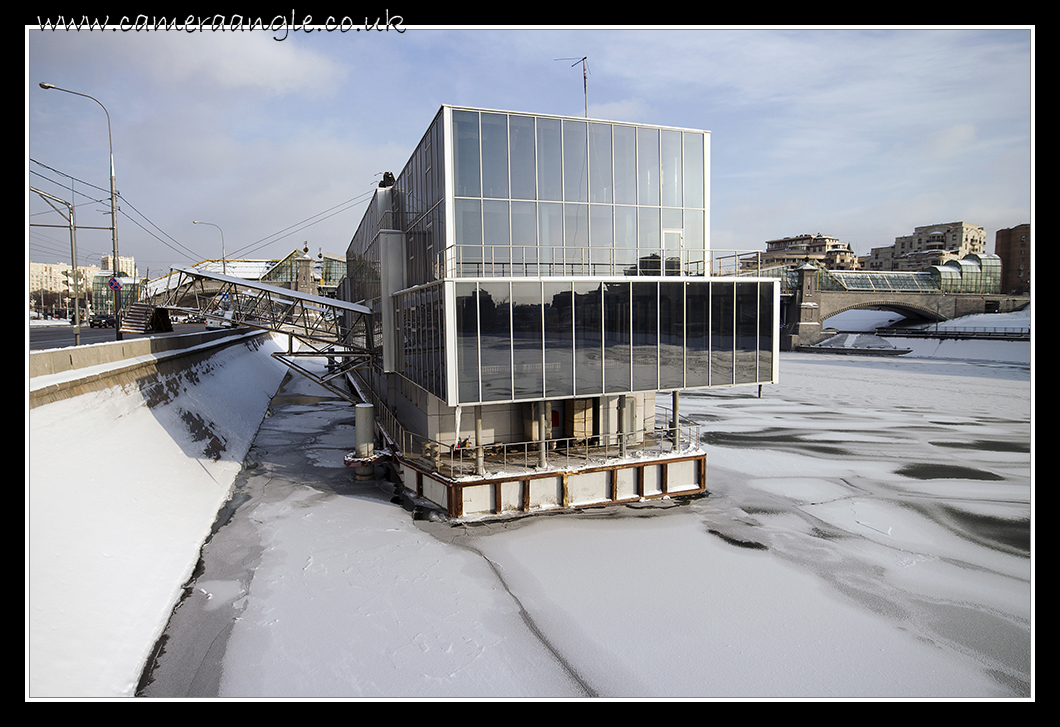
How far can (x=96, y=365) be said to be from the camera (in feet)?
77.7

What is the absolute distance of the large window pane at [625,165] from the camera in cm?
2273

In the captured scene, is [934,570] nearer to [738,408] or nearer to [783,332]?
[738,408]

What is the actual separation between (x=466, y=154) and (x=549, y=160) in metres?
3.15

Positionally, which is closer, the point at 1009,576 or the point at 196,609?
the point at 196,609

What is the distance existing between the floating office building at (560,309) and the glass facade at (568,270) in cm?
5

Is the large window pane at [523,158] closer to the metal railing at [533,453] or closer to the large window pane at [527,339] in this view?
the large window pane at [527,339]

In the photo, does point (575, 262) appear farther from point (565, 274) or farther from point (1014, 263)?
point (1014, 263)

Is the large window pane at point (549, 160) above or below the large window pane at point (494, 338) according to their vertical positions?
above

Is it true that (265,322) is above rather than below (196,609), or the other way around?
above

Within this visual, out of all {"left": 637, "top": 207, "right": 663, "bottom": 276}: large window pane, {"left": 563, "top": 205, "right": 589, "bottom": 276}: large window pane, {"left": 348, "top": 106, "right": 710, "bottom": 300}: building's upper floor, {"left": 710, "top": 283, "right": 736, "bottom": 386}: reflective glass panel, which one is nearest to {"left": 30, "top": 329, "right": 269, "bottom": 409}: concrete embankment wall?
{"left": 348, "top": 106, "right": 710, "bottom": 300}: building's upper floor

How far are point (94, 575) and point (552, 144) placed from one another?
1887cm

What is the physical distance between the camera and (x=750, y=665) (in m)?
12.8

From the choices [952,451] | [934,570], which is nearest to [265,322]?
[934,570]

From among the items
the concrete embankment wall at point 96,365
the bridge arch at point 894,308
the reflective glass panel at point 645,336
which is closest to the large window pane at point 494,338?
the reflective glass panel at point 645,336
